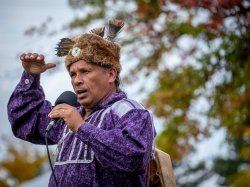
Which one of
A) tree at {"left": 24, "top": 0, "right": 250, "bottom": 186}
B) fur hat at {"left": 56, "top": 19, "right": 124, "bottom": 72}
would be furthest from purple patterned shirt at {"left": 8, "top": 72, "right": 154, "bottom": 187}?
tree at {"left": 24, "top": 0, "right": 250, "bottom": 186}

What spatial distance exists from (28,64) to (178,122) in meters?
5.95

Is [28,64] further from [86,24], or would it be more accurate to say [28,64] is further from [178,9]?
[86,24]

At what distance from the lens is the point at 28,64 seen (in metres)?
3.69

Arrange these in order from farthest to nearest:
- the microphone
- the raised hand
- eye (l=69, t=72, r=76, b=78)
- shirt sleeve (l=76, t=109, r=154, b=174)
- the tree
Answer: the tree → the raised hand → eye (l=69, t=72, r=76, b=78) → the microphone → shirt sleeve (l=76, t=109, r=154, b=174)

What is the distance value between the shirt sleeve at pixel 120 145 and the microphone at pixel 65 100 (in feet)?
0.78

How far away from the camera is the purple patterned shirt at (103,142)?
9.79 ft

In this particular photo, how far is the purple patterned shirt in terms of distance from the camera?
2.98 metres

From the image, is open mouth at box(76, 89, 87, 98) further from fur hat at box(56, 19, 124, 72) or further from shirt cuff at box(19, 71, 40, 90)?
shirt cuff at box(19, 71, 40, 90)

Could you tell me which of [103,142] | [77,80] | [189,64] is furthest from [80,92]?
[189,64]

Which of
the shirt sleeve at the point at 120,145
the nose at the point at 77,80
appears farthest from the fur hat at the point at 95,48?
the shirt sleeve at the point at 120,145

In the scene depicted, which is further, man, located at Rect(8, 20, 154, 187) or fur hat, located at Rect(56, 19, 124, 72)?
fur hat, located at Rect(56, 19, 124, 72)

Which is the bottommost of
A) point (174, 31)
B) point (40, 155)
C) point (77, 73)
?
point (40, 155)

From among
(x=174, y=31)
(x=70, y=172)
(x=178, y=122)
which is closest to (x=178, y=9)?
(x=174, y=31)

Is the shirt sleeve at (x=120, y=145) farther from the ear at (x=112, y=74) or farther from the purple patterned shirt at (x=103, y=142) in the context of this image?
the ear at (x=112, y=74)
